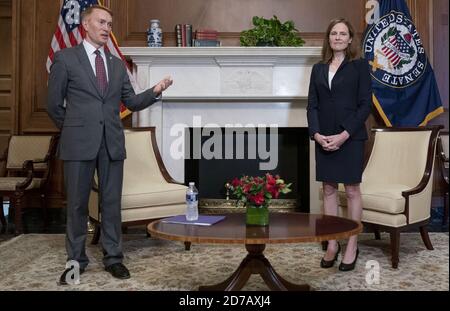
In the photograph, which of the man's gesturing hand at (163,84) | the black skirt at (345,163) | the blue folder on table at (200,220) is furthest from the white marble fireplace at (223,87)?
the blue folder on table at (200,220)

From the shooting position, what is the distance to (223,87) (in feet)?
16.0

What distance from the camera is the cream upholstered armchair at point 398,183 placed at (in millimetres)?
3254

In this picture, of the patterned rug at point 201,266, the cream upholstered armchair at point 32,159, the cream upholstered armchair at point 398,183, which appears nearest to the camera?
the patterned rug at point 201,266

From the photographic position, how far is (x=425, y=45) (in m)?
5.03

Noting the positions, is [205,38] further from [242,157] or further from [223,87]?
[242,157]

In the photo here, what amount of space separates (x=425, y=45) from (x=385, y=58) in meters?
0.60

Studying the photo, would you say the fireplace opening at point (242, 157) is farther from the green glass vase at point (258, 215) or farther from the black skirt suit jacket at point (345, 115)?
the green glass vase at point (258, 215)

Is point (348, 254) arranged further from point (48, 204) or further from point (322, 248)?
point (48, 204)

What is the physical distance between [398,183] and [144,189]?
6.54 feet

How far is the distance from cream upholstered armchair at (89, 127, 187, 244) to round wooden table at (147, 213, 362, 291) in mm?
1021

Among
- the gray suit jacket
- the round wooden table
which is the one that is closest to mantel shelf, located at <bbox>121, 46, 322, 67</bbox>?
the gray suit jacket

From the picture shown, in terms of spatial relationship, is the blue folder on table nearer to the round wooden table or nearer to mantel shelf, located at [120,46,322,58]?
the round wooden table

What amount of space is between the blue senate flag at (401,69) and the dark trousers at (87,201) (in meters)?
2.96

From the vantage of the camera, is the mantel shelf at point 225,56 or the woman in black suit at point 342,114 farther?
the mantel shelf at point 225,56
